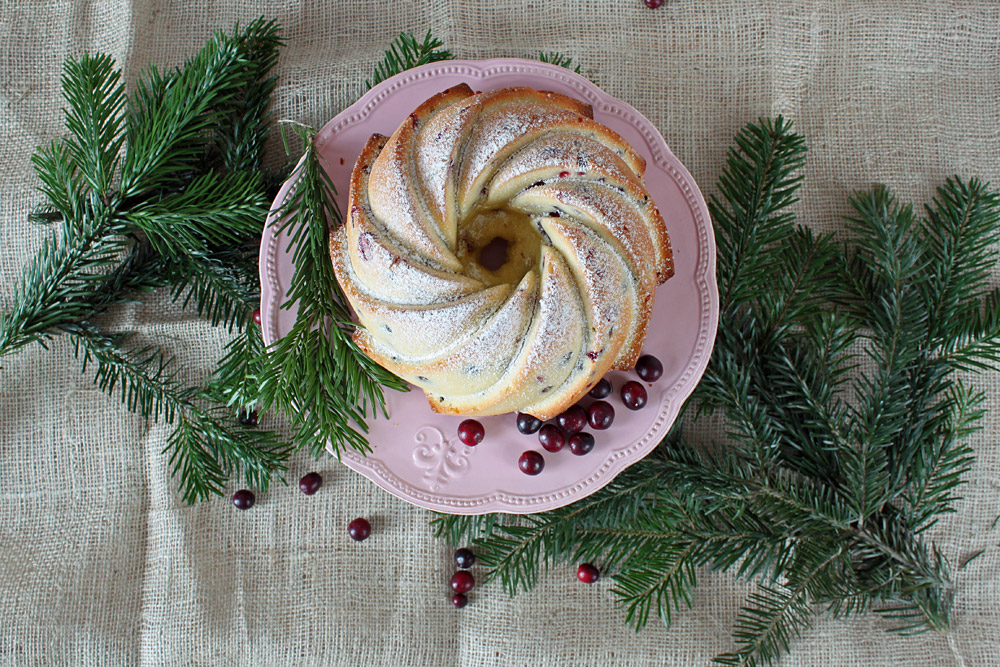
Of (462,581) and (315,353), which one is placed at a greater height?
(315,353)

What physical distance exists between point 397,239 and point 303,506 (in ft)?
3.41

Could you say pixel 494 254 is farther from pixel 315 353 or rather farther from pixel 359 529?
pixel 359 529

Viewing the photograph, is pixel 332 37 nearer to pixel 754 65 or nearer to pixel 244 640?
pixel 754 65

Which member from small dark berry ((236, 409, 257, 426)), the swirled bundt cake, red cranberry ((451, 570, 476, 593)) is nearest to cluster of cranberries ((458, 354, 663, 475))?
the swirled bundt cake

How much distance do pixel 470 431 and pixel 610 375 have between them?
0.40m

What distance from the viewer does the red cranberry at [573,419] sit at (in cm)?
174

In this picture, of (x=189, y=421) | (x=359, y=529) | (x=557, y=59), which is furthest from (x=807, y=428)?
(x=189, y=421)

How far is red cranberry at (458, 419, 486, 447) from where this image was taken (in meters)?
1.73

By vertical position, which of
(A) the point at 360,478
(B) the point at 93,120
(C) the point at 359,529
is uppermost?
(B) the point at 93,120

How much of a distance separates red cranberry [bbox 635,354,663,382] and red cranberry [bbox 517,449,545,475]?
0.34 m

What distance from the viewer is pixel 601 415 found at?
5.66 feet

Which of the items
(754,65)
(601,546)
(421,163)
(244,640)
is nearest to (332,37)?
(421,163)

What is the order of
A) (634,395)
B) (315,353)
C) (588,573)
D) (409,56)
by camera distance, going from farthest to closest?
(588,573), (409,56), (634,395), (315,353)

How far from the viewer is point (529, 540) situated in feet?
6.39
